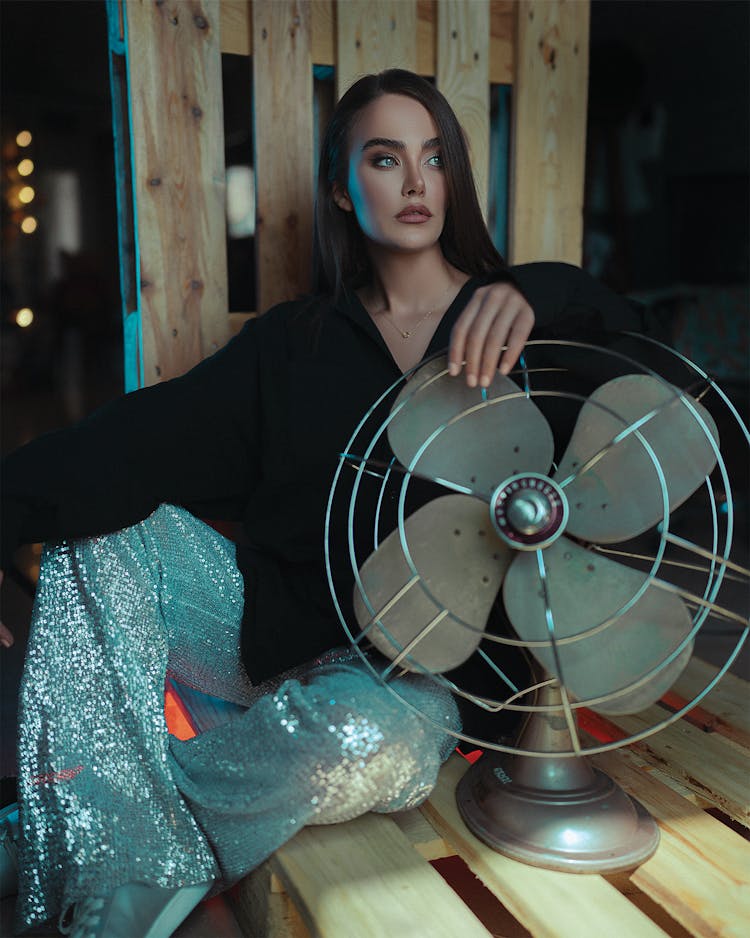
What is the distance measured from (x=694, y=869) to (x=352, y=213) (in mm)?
1656

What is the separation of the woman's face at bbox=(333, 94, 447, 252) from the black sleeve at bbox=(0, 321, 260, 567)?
0.42 meters

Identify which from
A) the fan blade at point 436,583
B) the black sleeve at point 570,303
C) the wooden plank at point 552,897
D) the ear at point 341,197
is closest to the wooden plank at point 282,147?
the ear at point 341,197

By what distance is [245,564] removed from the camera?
83.4 inches

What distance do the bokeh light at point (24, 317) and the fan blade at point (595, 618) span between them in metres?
9.24

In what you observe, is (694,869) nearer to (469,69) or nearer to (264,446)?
(264,446)

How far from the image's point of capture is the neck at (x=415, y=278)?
2.22 metres

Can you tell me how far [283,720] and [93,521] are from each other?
0.57 m

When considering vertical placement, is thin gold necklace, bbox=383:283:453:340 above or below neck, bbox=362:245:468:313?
below

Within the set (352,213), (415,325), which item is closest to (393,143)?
(352,213)

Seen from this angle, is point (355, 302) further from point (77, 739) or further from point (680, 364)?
point (77, 739)

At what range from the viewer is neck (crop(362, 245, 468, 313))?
2219 mm

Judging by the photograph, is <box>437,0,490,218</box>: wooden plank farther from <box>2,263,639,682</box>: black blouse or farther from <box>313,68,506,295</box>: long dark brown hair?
<box>2,263,639,682</box>: black blouse

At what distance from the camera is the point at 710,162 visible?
819cm

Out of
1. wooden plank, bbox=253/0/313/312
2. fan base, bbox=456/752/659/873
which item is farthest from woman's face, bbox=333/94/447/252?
fan base, bbox=456/752/659/873
